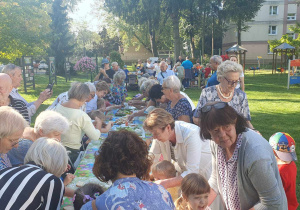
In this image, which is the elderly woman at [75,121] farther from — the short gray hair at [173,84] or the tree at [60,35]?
the tree at [60,35]

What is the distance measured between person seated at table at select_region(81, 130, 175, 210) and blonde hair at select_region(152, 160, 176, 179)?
4.17 ft

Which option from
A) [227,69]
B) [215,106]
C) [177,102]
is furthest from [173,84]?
[215,106]

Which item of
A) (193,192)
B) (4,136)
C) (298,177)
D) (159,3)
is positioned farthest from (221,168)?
(159,3)

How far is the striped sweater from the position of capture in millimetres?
1631

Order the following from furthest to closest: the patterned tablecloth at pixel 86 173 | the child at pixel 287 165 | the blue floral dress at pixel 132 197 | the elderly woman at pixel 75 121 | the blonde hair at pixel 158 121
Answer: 1. the elderly woman at pixel 75 121
2. the patterned tablecloth at pixel 86 173
3. the blonde hair at pixel 158 121
4. the child at pixel 287 165
5. the blue floral dress at pixel 132 197

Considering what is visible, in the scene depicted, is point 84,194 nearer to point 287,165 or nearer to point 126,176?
point 126,176

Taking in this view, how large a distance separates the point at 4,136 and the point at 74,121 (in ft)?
4.80

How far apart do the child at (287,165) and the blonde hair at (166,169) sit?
3.32ft

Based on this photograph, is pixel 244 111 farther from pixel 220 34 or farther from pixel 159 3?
pixel 220 34

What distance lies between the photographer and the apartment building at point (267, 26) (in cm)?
3997

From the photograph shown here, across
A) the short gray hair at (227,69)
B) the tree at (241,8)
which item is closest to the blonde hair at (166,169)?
the short gray hair at (227,69)

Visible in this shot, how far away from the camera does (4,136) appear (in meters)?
2.23

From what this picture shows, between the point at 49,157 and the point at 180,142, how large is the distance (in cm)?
129

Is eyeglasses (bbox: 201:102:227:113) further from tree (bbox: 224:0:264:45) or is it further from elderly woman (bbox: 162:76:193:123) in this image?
tree (bbox: 224:0:264:45)
